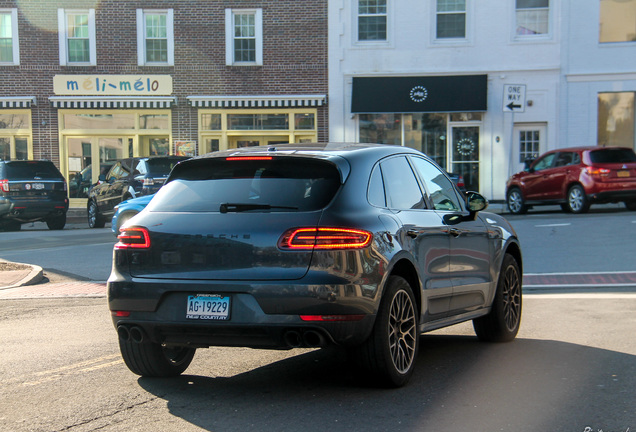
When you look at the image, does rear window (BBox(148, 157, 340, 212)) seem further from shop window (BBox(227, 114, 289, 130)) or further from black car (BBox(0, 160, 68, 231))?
shop window (BBox(227, 114, 289, 130))

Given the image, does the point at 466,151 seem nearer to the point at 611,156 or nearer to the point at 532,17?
the point at 532,17

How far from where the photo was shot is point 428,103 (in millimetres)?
27609

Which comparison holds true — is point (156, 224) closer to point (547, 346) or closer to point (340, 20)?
point (547, 346)

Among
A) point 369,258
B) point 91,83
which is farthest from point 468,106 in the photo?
point 369,258

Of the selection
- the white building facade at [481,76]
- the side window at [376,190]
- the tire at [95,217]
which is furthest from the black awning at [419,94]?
the side window at [376,190]

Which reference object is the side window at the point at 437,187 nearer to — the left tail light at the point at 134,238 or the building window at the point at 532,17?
the left tail light at the point at 134,238

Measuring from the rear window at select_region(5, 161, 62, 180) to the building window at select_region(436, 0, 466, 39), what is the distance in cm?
1286

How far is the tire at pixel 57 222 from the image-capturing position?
2273 centimetres

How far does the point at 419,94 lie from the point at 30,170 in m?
12.2

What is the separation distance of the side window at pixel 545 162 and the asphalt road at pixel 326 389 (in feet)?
47.7

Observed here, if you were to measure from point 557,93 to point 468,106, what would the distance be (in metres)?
2.80

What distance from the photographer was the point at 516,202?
23.4 metres

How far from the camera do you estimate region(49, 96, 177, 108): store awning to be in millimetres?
28344

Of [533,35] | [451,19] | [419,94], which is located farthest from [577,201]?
[451,19]
